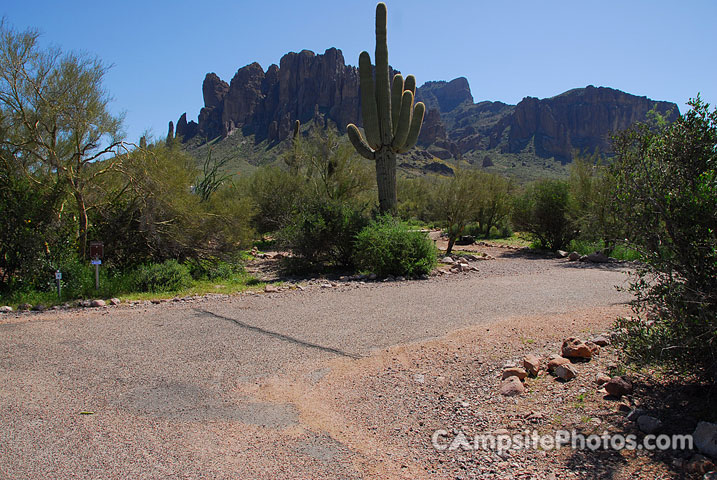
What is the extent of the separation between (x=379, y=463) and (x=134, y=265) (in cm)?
979

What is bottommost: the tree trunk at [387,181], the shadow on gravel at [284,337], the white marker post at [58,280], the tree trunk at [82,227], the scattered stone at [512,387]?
the shadow on gravel at [284,337]

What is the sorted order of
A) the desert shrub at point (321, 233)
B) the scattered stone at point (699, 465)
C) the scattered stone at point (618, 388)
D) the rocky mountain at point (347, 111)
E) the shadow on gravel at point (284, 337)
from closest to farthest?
the scattered stone at point (699, 465) < the scattered stone at point (618, 388) < the shadow on gravel at point (284, 337) < the desert shrub at point (321, 233) < the rocky mountain at point (347, 111)

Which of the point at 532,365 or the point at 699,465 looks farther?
the point at 532,365

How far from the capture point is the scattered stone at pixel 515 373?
4645 millimetres

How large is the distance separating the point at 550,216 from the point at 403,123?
715 centimetres

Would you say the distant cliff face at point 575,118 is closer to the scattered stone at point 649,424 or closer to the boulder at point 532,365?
the boulder at point 532,365

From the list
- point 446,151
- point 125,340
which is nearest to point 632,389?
point 125,340

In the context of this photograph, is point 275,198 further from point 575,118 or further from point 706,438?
point 575,118

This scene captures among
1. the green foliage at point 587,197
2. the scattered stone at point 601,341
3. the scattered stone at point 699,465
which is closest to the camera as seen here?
the scattered stone at point 699,465

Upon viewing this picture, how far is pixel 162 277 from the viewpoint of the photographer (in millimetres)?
10820

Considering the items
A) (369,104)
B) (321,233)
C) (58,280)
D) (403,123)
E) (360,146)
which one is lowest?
(58,280)

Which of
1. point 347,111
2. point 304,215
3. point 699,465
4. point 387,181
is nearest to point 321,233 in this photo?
point 304,215

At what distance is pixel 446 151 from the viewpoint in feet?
357

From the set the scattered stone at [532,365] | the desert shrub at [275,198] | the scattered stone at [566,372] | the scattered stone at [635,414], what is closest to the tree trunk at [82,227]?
the scattered stone at [532,365]
